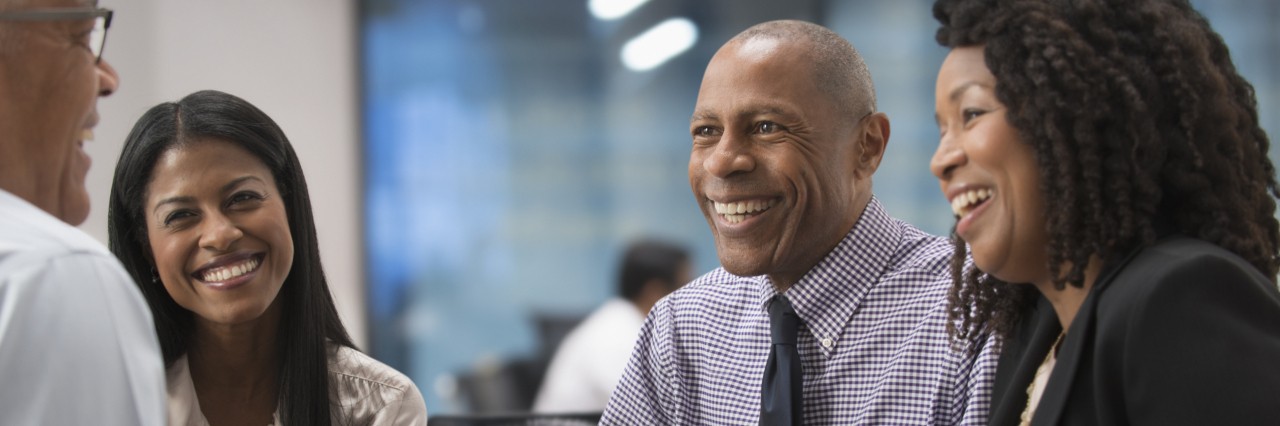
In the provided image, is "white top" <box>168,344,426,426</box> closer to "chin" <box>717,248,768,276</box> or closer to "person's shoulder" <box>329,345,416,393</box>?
"person's shoulder" <box>329,345,416,393</box>

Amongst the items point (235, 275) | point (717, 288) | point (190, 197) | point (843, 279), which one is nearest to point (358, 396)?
point (235, 275)

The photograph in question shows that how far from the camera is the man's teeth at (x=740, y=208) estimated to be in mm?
1803

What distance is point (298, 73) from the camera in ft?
15.3

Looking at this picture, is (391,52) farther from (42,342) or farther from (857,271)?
(42,342)

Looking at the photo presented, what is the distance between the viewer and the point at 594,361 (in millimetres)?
4180

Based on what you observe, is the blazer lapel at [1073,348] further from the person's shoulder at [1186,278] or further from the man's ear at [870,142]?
the man's ear at [870,142]

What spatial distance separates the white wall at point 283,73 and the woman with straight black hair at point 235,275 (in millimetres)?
2276

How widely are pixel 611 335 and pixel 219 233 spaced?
2.48 metres

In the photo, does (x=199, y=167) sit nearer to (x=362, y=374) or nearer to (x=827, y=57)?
(x=362, y=374)

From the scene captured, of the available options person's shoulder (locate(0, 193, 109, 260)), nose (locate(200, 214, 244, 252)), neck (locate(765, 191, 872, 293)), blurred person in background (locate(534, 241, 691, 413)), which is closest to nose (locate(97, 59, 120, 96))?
person's shoulder (locate(0, 193, 109, 260))

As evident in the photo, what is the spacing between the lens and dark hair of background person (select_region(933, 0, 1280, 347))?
1229mm

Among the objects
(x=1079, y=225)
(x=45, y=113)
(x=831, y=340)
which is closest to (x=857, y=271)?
(x=831, y=340)

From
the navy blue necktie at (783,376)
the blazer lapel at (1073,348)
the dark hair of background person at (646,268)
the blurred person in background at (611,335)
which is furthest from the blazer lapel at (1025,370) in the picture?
the dark hair of background person at (646,268)

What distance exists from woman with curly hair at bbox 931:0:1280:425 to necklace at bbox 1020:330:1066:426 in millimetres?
27
